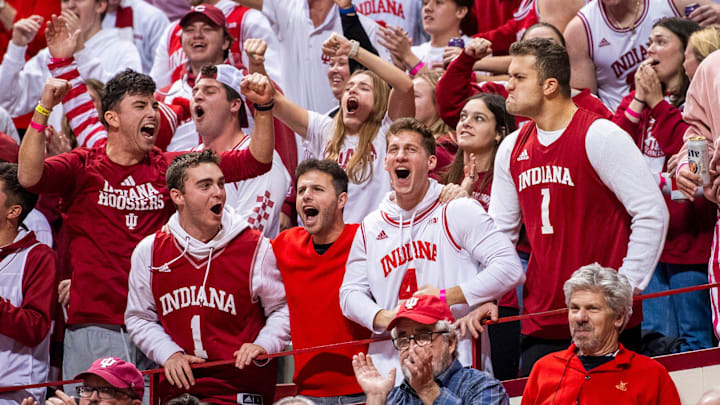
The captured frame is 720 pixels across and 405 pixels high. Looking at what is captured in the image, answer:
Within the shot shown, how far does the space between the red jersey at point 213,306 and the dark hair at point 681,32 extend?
286 cm

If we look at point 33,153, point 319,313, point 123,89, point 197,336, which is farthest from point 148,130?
Answer: point 319,313

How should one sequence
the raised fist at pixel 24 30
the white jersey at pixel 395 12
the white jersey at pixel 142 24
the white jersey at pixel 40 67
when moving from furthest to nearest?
the white jersey at pixel 142 24 < the white jersey at pixel 395 12 < the raised fist at pixel 24 30 < the white jersey at pixel 40 67

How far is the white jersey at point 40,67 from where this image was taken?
10250 millimetres

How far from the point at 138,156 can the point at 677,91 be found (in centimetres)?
345

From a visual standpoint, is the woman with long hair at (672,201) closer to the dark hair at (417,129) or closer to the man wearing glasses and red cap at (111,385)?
the dark hair at (417,129)

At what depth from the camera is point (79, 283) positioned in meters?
7.26

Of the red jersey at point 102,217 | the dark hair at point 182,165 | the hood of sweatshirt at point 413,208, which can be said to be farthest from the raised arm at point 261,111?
the hood of sweatshirt at point 413,208

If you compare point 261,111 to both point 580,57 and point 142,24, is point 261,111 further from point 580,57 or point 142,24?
point 142,24

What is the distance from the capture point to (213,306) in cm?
664

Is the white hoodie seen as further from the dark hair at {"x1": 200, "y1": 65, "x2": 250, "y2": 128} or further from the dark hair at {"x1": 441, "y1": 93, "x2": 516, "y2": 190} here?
the dark hair at {"x1": 200, "y1": 65, "x2": 250, "y2": 128}

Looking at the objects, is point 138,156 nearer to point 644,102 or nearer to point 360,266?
point 360,266

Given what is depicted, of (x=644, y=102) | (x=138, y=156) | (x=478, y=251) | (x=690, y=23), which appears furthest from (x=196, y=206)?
(x=690, y=23)

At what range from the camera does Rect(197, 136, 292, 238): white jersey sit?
8279 mm

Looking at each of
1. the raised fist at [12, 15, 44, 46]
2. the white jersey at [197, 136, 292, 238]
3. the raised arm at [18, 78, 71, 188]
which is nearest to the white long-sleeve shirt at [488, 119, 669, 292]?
the white jersey at [197, 136, 292, 238]
